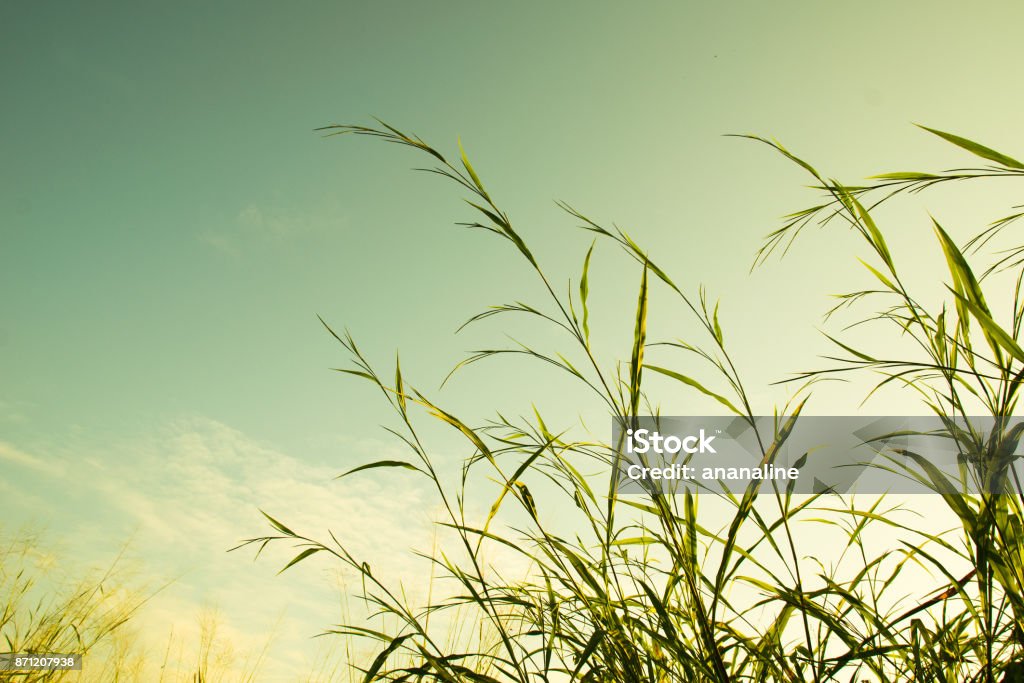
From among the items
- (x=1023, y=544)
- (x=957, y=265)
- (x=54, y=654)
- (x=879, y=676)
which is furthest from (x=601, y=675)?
(x=54, y=654)

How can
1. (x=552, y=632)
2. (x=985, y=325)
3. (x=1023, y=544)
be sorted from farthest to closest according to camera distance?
(x=552, y=632)
(x=1023, y=544)
(x=985, y=325)

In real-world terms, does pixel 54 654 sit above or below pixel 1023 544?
below

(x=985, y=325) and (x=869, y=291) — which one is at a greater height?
(x=869, y=291)

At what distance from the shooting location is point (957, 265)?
0.68 m

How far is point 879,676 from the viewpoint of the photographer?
75 cm

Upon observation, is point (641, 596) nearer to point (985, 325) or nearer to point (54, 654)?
point (985, 325)

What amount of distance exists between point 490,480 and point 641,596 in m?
0.29

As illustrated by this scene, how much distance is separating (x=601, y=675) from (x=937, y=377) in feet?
1.82

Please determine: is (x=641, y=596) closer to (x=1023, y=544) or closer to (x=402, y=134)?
(x=1023, y=544)

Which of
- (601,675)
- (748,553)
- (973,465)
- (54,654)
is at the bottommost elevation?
(54,654)

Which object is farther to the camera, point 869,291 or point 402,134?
point 869,291

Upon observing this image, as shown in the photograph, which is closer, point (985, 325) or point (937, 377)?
point (985, 325)

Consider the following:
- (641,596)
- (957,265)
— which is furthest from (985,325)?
(641,596)

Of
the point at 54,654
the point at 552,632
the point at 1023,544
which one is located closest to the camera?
the point at 1023,544
